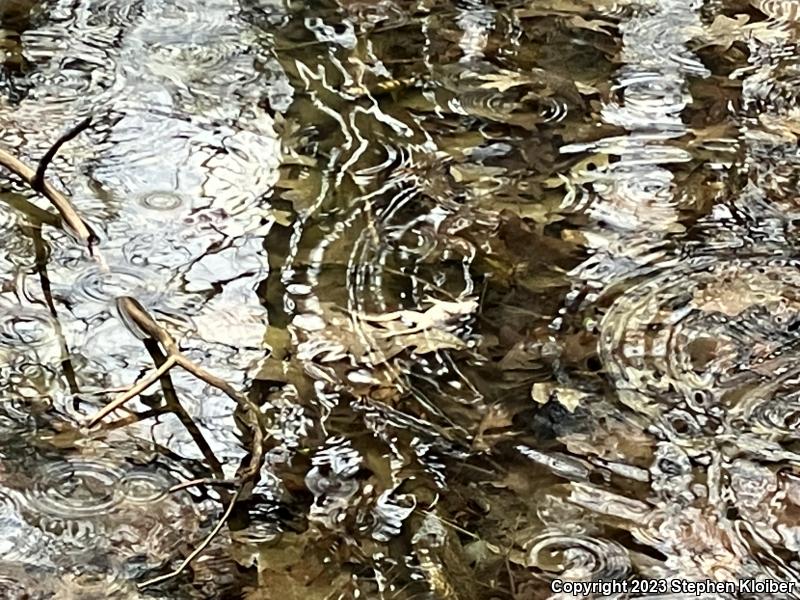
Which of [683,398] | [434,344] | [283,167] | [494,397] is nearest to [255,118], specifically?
[283,167]

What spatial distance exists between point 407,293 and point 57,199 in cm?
52

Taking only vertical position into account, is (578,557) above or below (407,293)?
below

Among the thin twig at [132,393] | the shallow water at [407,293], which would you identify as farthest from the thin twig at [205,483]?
the thin twig at [132,393]

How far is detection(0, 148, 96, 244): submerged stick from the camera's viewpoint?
1.67 m

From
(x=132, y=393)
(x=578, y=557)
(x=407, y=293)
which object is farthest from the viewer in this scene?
(x=407, y=293)

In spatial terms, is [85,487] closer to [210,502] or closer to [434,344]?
[210,502]

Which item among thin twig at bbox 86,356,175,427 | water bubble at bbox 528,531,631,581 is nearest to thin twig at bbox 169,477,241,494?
thin twig at bbox 86,356,175,427

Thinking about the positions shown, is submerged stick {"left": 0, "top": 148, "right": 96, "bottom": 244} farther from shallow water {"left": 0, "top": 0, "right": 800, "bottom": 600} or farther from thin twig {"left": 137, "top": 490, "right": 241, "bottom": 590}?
thin twig {"left": 137, "top": 490, "right": 241, "bottom": 590}

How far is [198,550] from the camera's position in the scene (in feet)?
4.35

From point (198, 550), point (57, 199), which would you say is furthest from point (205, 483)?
point (57, 199)

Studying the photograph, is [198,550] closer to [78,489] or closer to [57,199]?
[78,489]

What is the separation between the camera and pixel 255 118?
2025 mm

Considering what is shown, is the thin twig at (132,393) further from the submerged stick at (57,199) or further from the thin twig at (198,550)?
the submerged stick at (57,199)

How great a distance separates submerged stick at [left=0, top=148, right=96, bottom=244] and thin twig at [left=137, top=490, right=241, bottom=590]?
19.8 inches
